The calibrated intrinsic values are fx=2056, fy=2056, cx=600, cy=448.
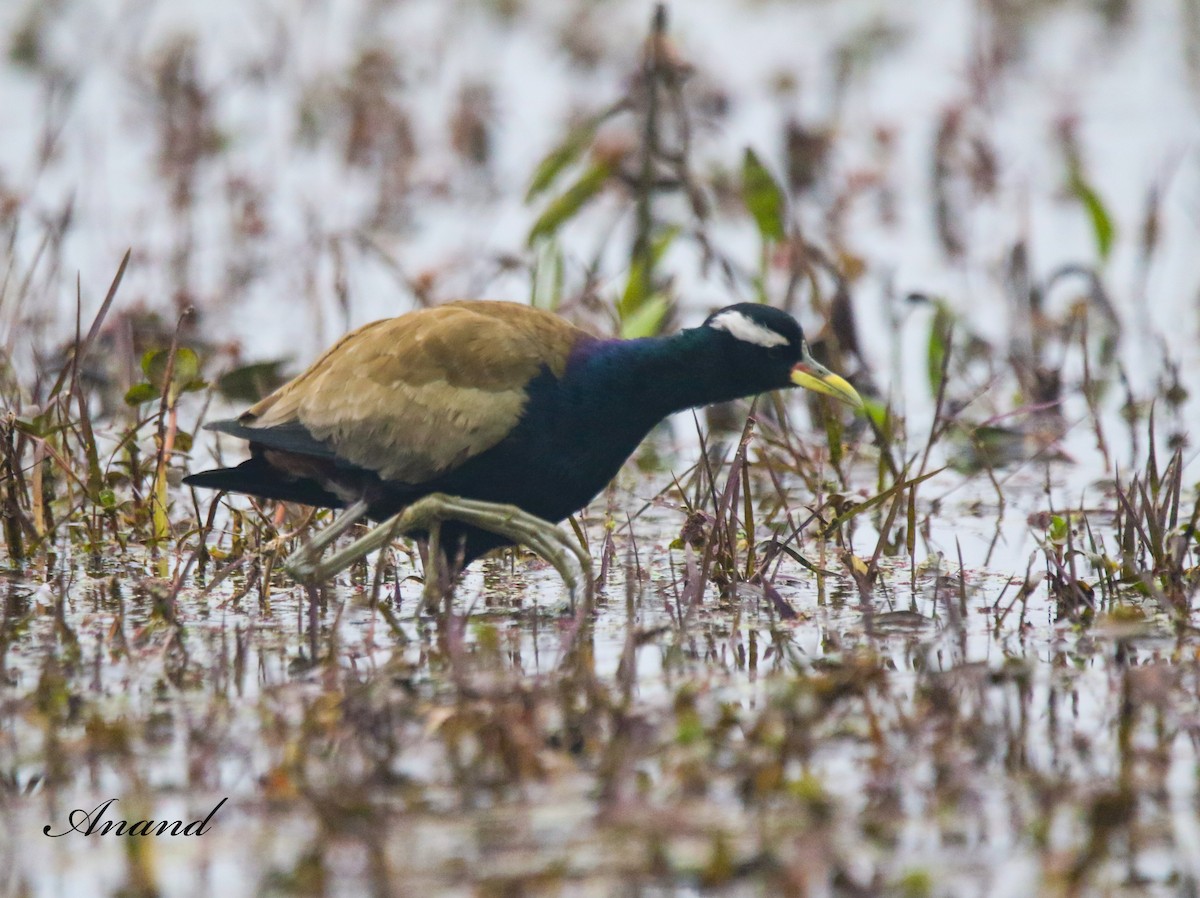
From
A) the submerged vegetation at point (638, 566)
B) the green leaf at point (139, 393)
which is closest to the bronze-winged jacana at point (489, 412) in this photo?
the submerged vegetation at point (638, 566)

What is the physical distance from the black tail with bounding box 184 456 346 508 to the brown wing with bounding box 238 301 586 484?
83 millimetres

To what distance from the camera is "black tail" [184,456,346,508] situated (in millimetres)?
5578

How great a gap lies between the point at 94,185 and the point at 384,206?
1384 millimetres

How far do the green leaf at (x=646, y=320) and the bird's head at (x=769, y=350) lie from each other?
4.90 feet

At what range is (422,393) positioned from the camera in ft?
18.0

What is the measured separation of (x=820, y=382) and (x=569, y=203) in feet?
8.25

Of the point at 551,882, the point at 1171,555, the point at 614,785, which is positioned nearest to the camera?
the point at 551,882

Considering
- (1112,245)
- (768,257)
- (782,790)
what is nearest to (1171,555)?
(782,790)

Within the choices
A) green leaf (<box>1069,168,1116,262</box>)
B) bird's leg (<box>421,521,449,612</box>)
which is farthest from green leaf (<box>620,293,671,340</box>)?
green leaf (<box>1069,168,1116,262</box>)

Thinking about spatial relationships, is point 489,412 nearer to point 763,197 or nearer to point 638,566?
point 638,566

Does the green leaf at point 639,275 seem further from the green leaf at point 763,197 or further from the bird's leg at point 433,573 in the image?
the bird's leg at point 433,573

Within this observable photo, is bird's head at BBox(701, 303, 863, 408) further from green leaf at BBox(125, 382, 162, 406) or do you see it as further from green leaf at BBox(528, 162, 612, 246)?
green leaf at BBox(528, 162, 612, 246)

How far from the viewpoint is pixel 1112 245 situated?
887 centimetres

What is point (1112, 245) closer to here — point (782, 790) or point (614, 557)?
point (614, 557)
